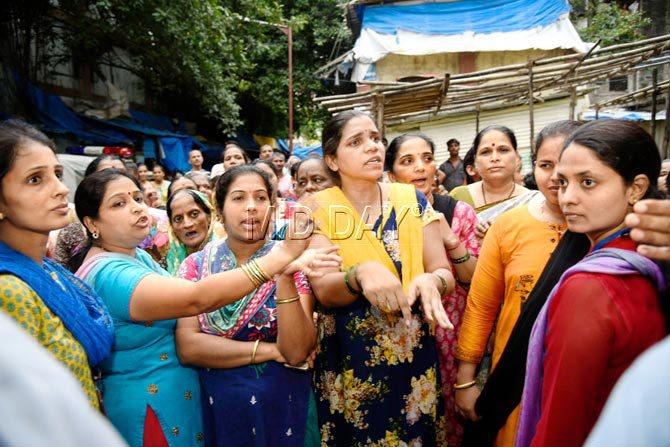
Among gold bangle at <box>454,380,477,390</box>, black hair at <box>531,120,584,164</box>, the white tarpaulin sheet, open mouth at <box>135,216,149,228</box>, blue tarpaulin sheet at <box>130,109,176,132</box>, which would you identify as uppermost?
the white tarpaulin sheet

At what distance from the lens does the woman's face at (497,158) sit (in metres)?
Result: 3.22

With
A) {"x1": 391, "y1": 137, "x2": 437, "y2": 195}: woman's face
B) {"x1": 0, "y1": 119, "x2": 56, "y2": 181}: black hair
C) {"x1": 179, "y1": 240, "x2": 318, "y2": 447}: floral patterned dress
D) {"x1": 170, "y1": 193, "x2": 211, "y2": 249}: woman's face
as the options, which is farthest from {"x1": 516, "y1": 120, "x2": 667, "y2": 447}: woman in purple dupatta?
{"x1": 170, "y1": 193, "x2": 211, "y2": 249}: woman's face

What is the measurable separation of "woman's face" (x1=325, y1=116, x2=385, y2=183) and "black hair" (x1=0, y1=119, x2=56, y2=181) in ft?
4.14

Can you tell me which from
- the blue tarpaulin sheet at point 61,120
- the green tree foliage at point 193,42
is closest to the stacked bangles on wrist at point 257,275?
the green tree foliage at point 193,42

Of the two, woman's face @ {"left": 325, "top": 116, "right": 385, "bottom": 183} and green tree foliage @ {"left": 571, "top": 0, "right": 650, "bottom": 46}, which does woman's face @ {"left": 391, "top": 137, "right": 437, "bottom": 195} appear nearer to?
woman's face @ {"left": 325, "top": 116, "right": 385, "bottom": 183}

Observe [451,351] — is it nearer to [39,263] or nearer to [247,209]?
[247,209]

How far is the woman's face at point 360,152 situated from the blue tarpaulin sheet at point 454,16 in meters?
13.9

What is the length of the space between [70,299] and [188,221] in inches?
66.4

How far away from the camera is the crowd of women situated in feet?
4.68

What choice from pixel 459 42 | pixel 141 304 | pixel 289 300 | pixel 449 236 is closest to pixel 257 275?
pixel 289 300

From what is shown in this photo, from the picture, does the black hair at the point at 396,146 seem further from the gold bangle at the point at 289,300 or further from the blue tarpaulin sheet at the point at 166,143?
the blue tarpaulin sheet at the point at 166,143

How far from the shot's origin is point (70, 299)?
174 centimetres

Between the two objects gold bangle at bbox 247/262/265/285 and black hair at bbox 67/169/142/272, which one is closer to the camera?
gold bangle at bbox 247/262/265/285

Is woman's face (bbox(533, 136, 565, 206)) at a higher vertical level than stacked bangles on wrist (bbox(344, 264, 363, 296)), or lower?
higher
